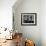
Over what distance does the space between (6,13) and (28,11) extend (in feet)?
4.11

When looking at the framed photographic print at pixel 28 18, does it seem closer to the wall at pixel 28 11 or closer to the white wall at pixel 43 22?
the wall at pixel 28 11

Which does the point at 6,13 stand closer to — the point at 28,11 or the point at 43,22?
the point at 28,11

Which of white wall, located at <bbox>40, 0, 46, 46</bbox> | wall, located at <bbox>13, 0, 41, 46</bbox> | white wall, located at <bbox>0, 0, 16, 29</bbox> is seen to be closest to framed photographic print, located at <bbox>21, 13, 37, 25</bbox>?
wall, located at <bbox>13, 0, 41, 46</bbox>

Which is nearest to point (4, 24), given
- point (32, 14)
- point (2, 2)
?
point (2, 2)

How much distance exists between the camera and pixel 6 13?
14.3 ft

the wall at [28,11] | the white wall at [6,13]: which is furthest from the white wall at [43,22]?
the white wall at [6,13]

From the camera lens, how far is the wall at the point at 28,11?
5.25m

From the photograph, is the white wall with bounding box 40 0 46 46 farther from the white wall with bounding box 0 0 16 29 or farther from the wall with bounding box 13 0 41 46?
the white wall with bounding box 0 0 16 29

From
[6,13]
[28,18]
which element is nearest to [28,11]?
[28,18]

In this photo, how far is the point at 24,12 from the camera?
5.25 m

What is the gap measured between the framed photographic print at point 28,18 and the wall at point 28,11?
137 millimetres

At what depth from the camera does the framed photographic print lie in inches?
206

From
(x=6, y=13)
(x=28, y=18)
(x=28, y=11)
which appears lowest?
(x=28, y=18)

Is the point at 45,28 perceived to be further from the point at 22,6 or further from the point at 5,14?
the point at 5,14
